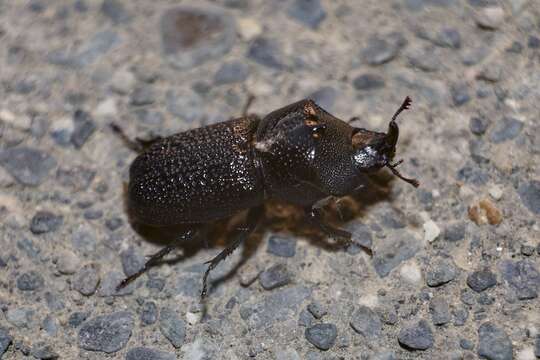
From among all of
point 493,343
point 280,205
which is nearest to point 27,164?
point 280,205

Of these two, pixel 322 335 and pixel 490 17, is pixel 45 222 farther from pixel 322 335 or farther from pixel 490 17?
pixel 490 17

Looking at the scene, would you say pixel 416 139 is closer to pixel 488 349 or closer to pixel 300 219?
pixel 300 219

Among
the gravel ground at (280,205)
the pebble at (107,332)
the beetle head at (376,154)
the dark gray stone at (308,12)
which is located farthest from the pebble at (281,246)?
the dark gray stone at (308,12)

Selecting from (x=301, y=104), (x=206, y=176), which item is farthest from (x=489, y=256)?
(x=206, y=176)

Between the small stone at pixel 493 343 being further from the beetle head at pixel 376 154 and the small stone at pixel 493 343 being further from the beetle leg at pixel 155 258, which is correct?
the beetle leg at pixel 155 258

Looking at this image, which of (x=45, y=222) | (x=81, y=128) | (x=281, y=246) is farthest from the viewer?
(x=81, y=128)

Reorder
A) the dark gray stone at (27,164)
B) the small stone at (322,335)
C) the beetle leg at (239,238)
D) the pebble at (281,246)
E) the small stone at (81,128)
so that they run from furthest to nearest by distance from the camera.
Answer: the small stone at (81,128) → the dark gray stone at (27,164) → the pebble at (281,246) → the beetle leg at (239,238) → the small stone at (322,335)
